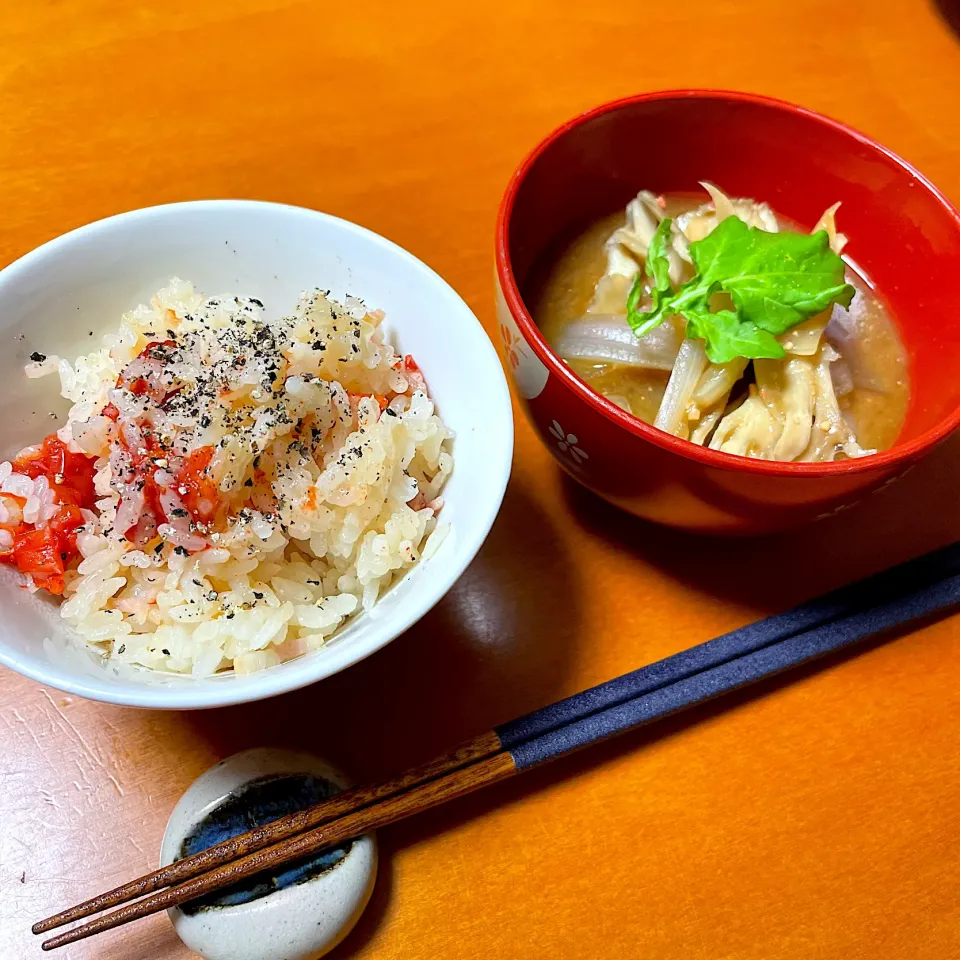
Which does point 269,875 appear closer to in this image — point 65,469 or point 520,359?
point 65,469

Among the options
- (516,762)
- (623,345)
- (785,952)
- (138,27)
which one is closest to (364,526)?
(516,762)

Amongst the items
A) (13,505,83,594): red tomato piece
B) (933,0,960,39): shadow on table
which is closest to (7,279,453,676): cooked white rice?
(13,505,83,594): red tomato piece

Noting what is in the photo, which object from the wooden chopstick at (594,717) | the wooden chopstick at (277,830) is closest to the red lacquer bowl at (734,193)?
the wooden chopstick at (594,717)

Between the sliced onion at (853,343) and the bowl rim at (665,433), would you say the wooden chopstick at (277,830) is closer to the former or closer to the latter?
the bowl rim at (665,433)

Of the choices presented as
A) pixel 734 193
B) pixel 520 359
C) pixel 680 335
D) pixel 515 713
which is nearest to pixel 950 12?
pixel 734 193

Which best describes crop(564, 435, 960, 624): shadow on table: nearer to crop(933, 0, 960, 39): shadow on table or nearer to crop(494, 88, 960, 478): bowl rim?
crop(494, 88, 960, 478): bowl rim

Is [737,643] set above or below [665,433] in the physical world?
below

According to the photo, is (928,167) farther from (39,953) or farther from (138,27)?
(39,953)
